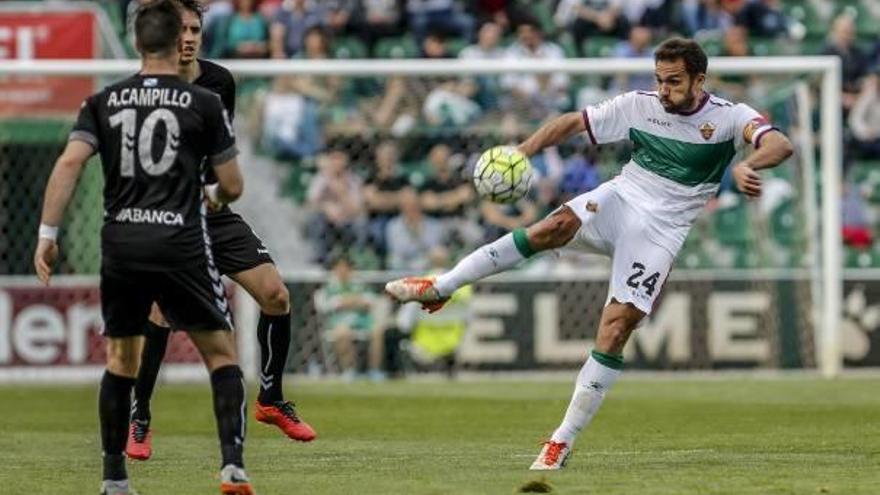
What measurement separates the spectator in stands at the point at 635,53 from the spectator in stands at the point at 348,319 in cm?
373

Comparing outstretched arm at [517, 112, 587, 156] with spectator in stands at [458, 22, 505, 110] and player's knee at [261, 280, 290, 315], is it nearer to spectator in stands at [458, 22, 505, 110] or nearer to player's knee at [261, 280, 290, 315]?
player's knee at [261, 280, 290, 315]

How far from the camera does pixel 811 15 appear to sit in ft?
85.2

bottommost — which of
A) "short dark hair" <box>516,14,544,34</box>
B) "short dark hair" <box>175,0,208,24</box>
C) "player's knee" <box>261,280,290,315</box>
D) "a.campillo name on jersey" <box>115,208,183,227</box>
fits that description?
"player's knee" <box>261,280,290,315</box>

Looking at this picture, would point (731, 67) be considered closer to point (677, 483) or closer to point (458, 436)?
point (458, 436)

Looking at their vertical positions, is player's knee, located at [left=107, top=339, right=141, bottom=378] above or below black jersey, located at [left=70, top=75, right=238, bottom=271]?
below

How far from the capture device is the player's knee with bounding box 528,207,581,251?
10.8 meters

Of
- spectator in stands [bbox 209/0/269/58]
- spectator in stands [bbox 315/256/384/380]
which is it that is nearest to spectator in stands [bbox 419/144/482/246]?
spectator in stands [bbox 315/256/384/380]

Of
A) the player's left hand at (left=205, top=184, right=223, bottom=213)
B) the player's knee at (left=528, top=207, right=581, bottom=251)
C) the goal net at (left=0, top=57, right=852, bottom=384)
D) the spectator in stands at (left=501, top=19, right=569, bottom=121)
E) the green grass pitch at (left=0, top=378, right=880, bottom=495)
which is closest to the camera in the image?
the player's left hand at (left=205, top=184, right=223, bottom=213)

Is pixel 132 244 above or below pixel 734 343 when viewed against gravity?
above

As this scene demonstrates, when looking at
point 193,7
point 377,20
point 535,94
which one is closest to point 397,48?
point 377,20

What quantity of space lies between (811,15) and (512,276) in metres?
7.16

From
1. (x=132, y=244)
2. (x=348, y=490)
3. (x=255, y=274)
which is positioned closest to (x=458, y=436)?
(x=255, y=274)

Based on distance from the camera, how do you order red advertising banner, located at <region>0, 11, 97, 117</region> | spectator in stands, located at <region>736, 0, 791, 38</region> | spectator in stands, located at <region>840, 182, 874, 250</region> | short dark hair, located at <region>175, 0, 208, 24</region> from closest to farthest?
short dark hair, located at <region>175, 0, 208, 24</region>, red advertising banner, located at <region>0, 11, 97, 117</region>, spectator in stands, located at <region>840, 182, 874, 250</region>, spectator in stands, located at <region>736, 0, 791, 38</region>

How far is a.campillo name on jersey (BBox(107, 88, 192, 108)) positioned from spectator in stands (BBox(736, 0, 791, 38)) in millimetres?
17191
